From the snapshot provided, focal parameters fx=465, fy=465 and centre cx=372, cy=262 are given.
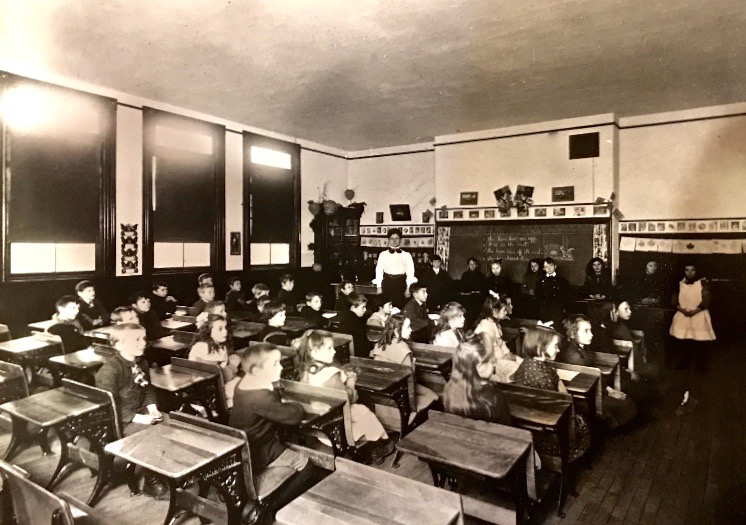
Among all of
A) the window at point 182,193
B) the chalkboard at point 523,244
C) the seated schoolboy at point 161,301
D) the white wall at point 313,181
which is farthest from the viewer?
the white wall at point 313,181

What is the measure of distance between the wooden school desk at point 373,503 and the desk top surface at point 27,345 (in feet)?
9.57

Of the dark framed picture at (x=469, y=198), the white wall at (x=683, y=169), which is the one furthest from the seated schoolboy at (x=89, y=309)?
the white wall at (x=683, y=169)

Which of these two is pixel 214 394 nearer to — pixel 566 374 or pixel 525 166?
pixel 566 374

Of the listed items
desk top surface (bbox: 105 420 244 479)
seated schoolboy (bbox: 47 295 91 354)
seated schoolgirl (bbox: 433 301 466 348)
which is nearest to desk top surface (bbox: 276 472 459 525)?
desk top surface (bbox: 105 420 244 479)

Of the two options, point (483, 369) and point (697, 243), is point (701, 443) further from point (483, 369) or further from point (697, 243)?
point (697, 243)

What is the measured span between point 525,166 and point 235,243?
5.12m

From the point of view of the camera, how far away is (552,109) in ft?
22.8

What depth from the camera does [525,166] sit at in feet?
26.3

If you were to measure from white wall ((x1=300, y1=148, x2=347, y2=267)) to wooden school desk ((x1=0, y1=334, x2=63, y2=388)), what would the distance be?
18.0 feet

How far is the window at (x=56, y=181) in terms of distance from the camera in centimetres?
504

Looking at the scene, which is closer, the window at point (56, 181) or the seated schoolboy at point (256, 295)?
the window at point (56, 181)

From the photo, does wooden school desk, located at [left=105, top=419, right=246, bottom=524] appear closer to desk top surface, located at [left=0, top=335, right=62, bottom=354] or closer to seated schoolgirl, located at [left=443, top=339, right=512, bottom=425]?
seated schoolgirl, located at [left=443, top=339, right=512, bottom=425]

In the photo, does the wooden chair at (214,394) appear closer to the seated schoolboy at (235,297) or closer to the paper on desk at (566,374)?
the paper on desk at (566,374)

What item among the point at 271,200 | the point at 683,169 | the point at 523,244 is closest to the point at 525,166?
the point at 523,244
